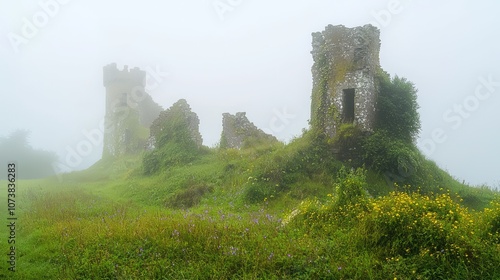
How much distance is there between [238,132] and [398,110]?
11473mm

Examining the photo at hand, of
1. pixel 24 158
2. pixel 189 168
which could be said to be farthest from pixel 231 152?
pixel 24 158

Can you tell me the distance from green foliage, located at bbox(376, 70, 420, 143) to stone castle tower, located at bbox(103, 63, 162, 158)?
75.5 ft

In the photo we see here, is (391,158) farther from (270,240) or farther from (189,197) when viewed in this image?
(270,240)

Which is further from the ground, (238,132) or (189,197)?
(238,132)

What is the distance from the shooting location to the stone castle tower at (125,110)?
3457 centimetres

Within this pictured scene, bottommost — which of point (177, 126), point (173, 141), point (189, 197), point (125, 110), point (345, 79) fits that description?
point (189, 197)

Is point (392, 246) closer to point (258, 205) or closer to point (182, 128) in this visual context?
point (258, 205)

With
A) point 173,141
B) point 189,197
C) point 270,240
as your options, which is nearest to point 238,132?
point 173,141

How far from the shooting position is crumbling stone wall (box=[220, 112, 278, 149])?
965 inches

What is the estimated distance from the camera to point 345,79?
640 inches

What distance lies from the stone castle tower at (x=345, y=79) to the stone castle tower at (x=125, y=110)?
21.2 meters

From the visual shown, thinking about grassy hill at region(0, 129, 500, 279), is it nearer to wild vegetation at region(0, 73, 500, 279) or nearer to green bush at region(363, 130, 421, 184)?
wild vegetation at region(0, 73, 500, 279)

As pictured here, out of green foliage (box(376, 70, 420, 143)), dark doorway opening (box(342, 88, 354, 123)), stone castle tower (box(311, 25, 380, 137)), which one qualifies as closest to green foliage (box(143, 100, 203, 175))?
stone castle tower (box(311, 25, 380, 137))

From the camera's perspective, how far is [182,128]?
2345 centimetres
